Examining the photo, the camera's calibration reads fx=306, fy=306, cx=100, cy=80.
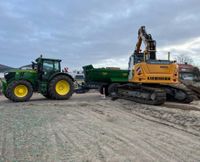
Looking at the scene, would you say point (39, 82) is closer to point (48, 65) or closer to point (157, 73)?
A: point (48, 65)

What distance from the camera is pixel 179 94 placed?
14094mm

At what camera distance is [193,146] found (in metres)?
6.24

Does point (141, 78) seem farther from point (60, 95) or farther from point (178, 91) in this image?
point (60, 95)

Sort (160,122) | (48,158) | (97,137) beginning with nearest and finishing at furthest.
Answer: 1. (48,158)
2. (97,137)
3. (160,122)

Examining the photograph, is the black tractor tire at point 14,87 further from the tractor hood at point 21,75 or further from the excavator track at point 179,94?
the excavator track at point 179,94

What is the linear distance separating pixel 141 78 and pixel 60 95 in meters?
4.62

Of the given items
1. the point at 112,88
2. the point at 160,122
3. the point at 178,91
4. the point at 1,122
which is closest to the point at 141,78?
the point at 178,91

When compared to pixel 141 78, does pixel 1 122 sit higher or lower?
lower

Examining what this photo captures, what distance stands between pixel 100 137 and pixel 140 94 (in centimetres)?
743

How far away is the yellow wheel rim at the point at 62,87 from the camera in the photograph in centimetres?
1627

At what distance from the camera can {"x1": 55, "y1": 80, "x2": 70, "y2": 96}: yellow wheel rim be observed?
53.4 ft

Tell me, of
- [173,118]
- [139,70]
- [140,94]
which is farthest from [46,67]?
[173,118]

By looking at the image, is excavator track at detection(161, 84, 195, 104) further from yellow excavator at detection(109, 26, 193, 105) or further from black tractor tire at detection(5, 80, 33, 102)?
black tractor tire at detection(5, 80, 33, 102)

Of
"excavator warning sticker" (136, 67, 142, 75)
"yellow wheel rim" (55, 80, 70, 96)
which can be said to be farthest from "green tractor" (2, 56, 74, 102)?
"excavator warning sticker" (136, 67, 142, 75)
